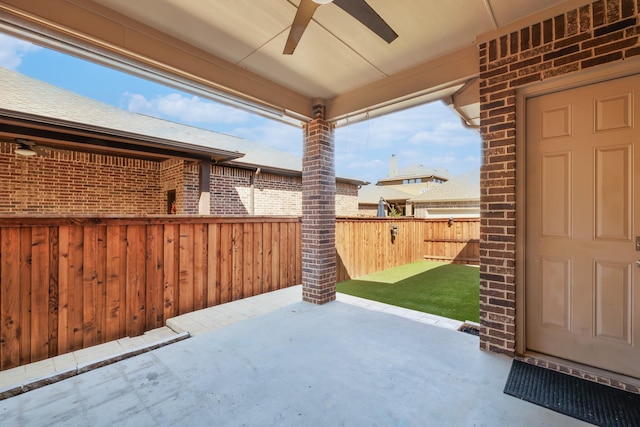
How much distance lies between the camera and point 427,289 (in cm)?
534

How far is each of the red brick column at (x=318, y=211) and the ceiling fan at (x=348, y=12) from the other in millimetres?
1949

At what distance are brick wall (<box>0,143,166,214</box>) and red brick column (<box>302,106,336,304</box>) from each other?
5.65m

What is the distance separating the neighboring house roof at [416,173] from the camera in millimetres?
31628

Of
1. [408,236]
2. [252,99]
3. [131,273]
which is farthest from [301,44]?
[408,236]

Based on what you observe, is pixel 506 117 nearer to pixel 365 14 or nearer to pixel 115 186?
pixel 365 14

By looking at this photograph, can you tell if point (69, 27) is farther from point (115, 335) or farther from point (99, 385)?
point (115, 335)

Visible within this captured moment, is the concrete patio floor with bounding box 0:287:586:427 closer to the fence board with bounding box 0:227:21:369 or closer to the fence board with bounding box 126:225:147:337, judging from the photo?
the fence board with bounding box 0:227:21:369

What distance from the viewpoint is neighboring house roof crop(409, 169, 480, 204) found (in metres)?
12.6

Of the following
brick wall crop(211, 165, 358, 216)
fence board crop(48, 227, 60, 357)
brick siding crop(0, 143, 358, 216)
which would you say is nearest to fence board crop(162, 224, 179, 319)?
fence board crop(48, 227, 60, 357)

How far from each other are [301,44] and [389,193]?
19.7 m

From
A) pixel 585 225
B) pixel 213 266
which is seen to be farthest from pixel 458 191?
pixel 213 266

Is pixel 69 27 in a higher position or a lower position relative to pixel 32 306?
higher

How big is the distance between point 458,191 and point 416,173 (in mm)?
20340

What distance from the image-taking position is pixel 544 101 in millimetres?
2525
